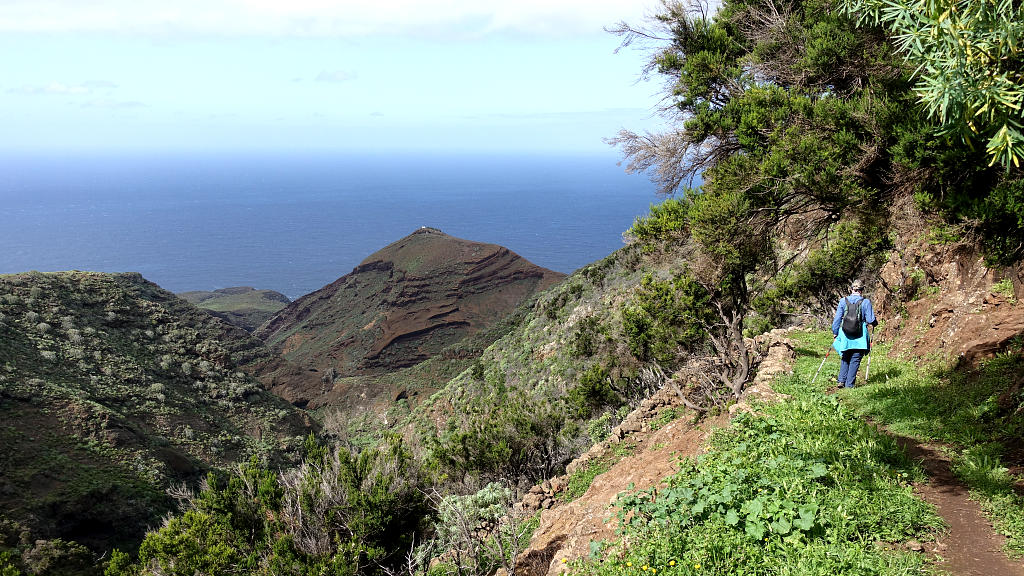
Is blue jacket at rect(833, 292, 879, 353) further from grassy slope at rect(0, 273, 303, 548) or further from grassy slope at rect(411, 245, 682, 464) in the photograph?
grassy slope at rect(0, 273, 303, 548)

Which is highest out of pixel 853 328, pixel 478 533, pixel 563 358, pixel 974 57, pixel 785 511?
pixel 974 57

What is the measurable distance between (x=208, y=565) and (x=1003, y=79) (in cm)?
885

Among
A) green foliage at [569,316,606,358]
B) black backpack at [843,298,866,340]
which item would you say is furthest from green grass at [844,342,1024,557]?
green foliage at [569,316,606,358]

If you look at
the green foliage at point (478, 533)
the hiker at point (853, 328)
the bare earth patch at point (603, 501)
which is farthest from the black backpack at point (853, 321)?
the green foliage at point (478, 533)

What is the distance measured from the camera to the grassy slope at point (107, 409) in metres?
16.6

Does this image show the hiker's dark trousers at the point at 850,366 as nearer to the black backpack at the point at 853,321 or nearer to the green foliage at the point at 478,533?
the black backpack at the point at 853,321

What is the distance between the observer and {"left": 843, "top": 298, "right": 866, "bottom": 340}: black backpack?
22.3ft

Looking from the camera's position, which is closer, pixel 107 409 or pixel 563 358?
pixel 107 409

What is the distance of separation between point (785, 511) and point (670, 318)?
730 cm

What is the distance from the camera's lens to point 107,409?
22.2m

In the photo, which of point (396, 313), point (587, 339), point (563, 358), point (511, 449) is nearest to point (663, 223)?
point (511, 449)

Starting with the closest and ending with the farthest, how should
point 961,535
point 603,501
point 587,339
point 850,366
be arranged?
point 961,535 < point 603,501 < point 850,366 < point 587,339

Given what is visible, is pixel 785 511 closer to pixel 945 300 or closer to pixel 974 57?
pixel 974 57

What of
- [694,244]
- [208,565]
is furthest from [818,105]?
[208,565]
